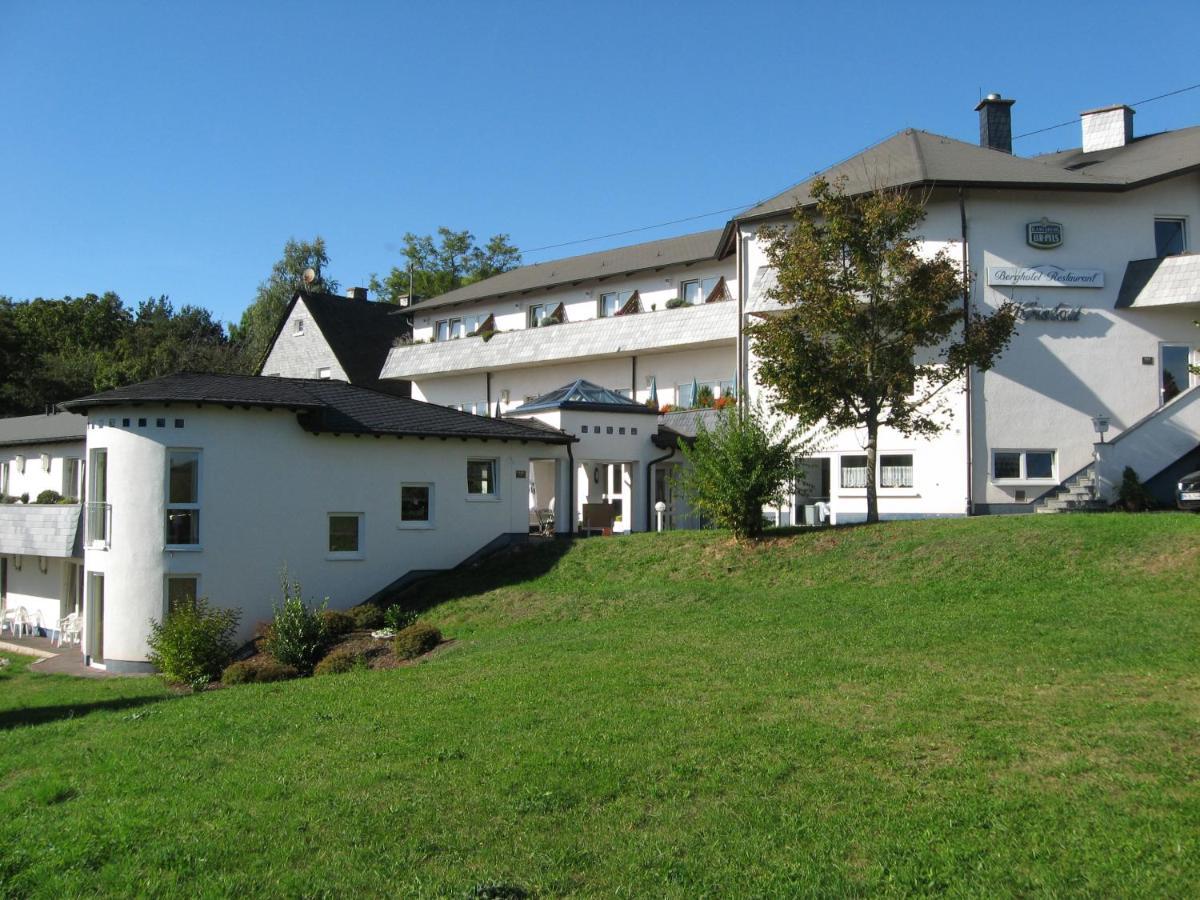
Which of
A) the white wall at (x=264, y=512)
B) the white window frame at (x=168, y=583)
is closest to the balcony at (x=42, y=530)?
the white wall at (x=264, y=512)

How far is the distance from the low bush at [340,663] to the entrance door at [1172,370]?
20.2m

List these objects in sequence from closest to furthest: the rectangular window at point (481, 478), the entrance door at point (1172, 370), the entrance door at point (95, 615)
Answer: the entrance door at point (95, 615) → the entrance door at point (1172, 370) → the rectangular window at point (481, 478)

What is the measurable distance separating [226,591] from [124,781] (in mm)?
14533

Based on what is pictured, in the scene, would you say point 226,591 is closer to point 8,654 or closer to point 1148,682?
point 8,654

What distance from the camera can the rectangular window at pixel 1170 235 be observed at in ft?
87.5

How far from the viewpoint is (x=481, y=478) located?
2756 centimetres

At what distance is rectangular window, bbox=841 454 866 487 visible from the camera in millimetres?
27448

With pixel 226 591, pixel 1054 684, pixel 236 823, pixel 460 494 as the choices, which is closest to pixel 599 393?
pixel 460 494

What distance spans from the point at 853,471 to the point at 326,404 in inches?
538

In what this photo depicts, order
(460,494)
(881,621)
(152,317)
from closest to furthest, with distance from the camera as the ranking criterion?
(881,621)
(460,494)
(152,317)

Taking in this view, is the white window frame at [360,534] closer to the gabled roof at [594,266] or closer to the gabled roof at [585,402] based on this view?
the gabled roof at [585,402]

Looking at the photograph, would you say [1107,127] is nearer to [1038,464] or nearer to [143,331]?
[1038,464]

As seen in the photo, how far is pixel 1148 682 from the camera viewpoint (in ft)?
33.0

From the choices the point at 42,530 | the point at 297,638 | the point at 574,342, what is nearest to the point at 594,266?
the point at 574,342
